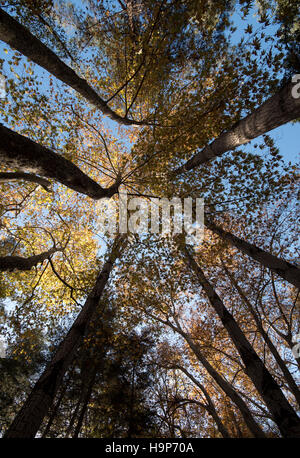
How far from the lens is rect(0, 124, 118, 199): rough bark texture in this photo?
244 cm

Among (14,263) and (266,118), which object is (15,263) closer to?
(14,263)

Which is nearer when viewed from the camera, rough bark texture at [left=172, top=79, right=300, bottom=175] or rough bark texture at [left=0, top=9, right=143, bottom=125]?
rough bark texture at [left=172, top=79, right=300, bottom=175]

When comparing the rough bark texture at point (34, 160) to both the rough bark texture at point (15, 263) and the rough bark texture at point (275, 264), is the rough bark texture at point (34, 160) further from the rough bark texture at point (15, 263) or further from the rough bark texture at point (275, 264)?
the rough bark texture at point (275, 264)

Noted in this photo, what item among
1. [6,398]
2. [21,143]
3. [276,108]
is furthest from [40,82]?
[6,398]

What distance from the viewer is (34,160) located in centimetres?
273

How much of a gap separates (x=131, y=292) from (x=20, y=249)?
704 cm

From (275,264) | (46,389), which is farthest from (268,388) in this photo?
(46,389)

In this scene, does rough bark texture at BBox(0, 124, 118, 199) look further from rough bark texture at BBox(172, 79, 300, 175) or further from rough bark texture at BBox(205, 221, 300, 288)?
rough bark texture at BBox(205, 221, 300, 288)

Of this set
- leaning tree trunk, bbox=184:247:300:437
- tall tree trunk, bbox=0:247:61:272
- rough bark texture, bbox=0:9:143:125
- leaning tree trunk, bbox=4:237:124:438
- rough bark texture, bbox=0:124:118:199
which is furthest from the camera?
tall tree trunk, bbox=0:247:61:272

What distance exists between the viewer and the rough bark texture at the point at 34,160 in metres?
2.44

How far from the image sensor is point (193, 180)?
6.55m

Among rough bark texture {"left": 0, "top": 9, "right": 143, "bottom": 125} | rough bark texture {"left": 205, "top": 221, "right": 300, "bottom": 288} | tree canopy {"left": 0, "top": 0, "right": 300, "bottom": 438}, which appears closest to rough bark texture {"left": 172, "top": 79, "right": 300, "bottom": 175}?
tree canopy {"left": 0, "top": 0, "right": 300, "bottom": 438}

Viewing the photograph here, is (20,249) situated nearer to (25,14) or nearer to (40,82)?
(40,82)
